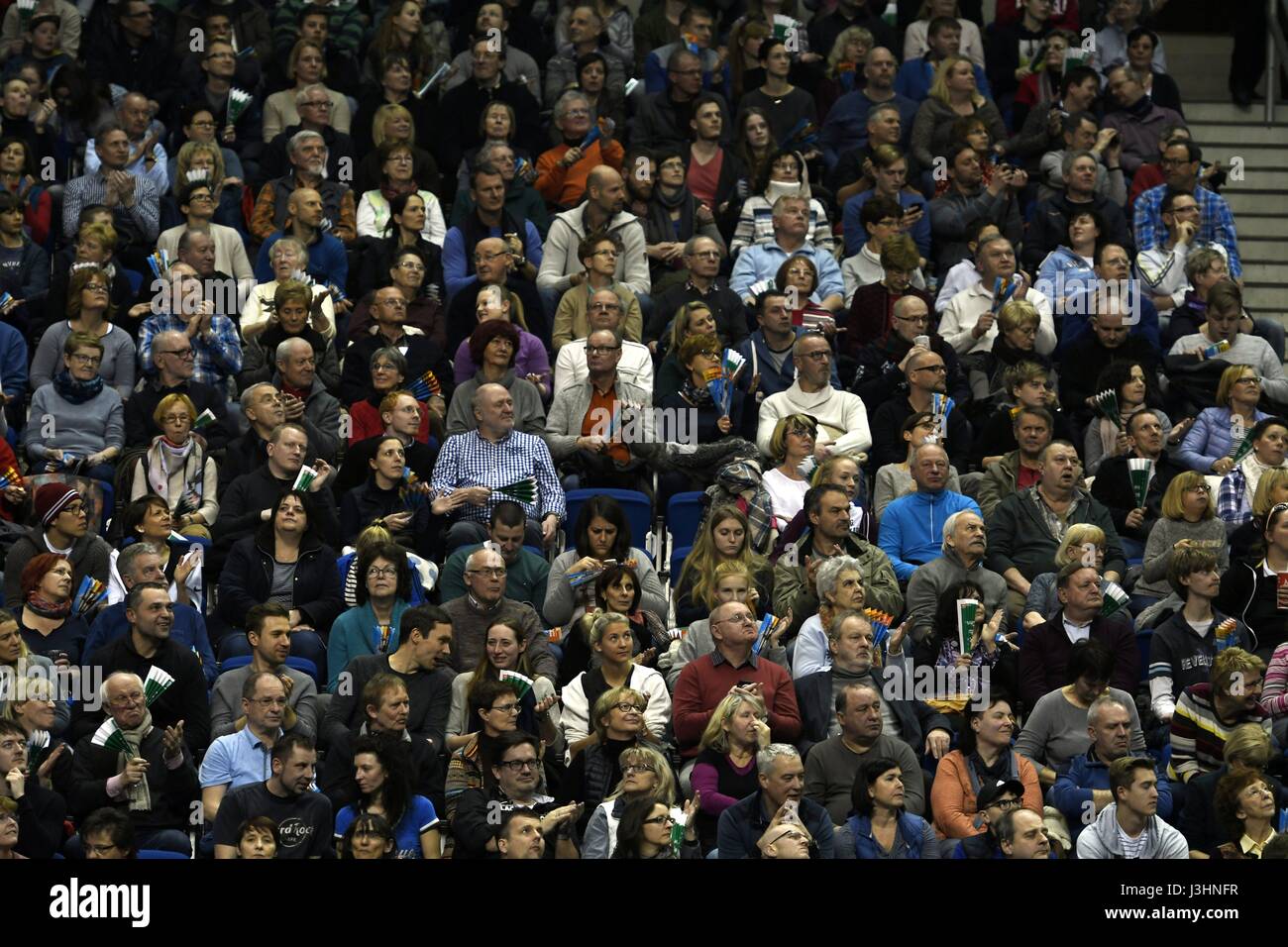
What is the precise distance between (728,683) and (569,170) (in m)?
5.09

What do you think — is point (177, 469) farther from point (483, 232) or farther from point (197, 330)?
point (483, 232)

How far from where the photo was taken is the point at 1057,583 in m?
11.6

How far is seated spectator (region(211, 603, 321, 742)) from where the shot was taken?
10.8 meters

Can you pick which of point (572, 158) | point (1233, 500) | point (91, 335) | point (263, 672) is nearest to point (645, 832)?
point (263, 672)

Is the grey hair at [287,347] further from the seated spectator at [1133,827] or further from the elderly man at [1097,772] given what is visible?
the seated spectator at [1133,827]

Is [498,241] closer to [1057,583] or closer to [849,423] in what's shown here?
[849,423]

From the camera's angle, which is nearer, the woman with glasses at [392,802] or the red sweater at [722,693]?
the woman with glasses at [392,802]

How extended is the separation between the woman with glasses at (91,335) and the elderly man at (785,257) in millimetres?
3367

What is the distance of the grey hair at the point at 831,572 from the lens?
1128cm

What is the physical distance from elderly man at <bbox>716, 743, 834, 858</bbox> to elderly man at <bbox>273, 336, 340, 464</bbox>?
11.5ft

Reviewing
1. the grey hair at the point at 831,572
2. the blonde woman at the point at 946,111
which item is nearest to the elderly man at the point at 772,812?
the grey hair at the point at 831,572

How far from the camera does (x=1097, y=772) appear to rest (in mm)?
10781

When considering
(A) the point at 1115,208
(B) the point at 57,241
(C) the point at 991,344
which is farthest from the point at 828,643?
(B) the point at 57,241

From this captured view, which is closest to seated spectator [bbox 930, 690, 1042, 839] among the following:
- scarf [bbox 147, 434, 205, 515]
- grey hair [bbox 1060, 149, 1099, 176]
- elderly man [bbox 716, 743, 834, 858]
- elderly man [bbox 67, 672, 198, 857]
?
elderly man [bbox 716, 743, 834, 858]
